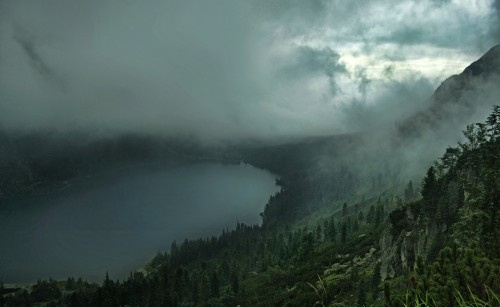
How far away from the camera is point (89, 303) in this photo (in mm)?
185750

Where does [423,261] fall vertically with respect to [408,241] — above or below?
above

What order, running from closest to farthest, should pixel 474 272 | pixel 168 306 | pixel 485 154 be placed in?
1. pixel 474 272
2. pixel 485 154
3. pixel 168 306

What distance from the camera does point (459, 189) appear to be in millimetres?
83812

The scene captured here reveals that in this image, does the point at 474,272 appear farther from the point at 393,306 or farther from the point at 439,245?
the point at 439,245

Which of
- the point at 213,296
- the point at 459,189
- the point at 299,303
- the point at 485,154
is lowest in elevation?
the point at 213,296

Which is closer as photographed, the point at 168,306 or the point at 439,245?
the point at 439,245

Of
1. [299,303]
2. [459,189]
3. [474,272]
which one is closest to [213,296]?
[299,303]

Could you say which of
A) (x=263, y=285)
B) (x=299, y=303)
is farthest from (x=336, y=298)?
(x=263, y=285)

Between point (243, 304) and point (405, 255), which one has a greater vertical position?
point (405, 255)

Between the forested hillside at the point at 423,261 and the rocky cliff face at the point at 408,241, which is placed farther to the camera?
the rocky cliff face at the point at 408,241

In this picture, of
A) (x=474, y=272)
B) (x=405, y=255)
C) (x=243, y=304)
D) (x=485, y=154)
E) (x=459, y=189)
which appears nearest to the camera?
(x=474, y=272)

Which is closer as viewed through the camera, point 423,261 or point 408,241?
point 423,261

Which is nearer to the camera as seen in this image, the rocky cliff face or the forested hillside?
the forested hillside

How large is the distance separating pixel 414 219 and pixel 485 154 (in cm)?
3612
